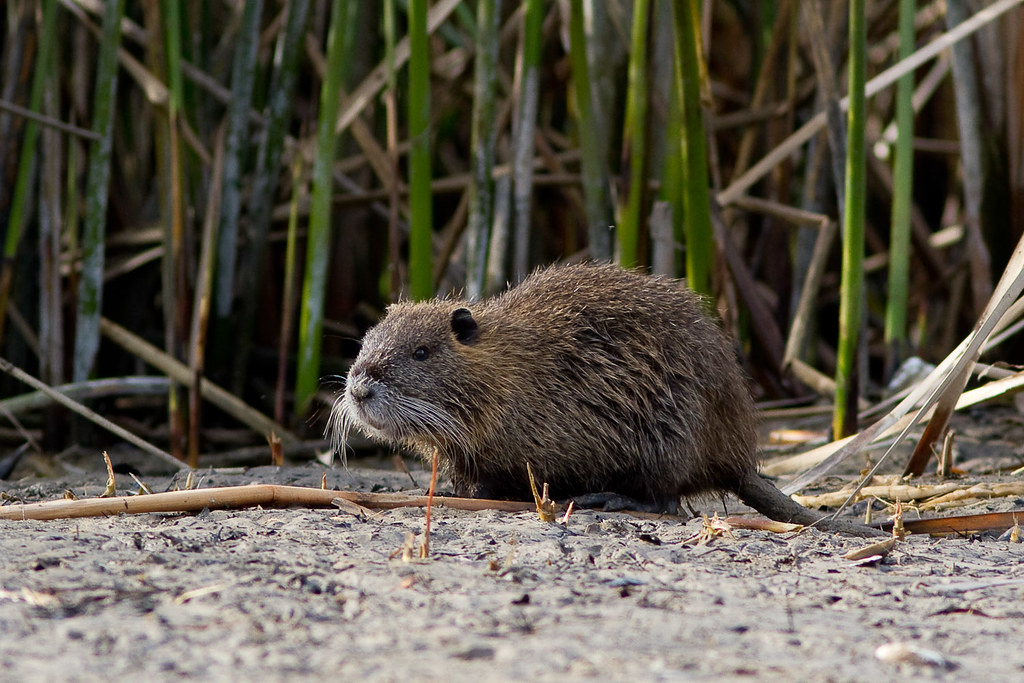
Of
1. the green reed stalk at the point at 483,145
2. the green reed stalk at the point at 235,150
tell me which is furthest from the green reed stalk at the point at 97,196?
the green reed stalk at the point at 483,145

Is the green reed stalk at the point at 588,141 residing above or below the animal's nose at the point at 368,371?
above

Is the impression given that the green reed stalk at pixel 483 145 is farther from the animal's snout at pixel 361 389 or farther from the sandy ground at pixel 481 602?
the sandy ground at pixel 481 602

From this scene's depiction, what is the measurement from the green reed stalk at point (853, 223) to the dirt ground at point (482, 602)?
106 cm

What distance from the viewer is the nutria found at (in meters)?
3.04

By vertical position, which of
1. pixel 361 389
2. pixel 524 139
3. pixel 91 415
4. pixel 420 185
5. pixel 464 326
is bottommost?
pixel 91 415

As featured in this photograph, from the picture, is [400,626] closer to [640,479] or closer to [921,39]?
[640,479]

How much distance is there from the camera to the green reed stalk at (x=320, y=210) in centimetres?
397

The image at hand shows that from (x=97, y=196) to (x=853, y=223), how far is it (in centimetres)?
256

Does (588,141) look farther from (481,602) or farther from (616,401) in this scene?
(481,602)

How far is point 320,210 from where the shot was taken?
4.11 metres

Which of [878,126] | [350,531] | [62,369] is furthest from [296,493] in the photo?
[878,126]

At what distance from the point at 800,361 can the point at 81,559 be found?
3.18 meters

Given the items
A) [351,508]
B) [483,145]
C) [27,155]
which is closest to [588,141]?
[483,145]

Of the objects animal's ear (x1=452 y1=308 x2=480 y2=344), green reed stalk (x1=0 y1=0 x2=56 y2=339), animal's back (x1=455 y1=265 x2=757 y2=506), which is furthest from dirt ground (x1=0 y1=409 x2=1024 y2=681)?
green reed stalk (x1=0 y1=0 x2=56 y2=339)
